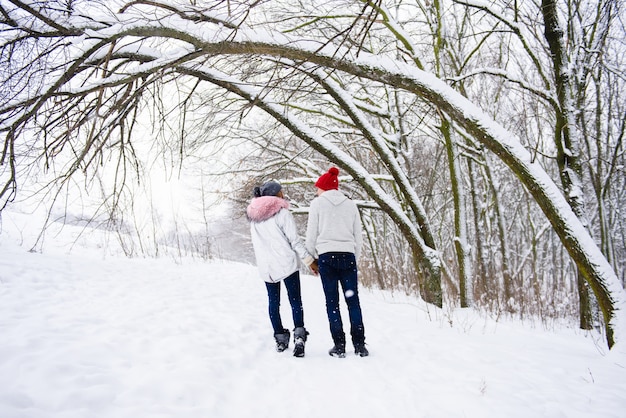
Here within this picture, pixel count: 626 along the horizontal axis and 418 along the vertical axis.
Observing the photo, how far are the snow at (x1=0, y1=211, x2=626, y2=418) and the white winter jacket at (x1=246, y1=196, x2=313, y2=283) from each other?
0.82m

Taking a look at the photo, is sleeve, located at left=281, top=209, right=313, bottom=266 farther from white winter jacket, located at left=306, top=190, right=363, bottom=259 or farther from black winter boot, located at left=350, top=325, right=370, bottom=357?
black winter boot, located at left=350, top=325, right=370, bottom=357

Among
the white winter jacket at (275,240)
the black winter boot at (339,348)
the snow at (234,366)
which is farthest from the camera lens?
the white winter jacket at (275,240)

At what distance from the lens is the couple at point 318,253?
10.5ft

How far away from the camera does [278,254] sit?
10.7ft

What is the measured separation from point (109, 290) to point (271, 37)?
12.2 ft

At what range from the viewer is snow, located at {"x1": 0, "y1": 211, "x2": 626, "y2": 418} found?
2.07 m

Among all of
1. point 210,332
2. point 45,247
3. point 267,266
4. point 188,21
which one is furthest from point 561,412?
point 45,247

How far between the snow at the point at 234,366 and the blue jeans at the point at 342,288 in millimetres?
245

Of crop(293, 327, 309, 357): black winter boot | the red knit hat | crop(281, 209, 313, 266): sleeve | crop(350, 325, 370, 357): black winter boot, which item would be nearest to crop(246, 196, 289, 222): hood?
crop(281, 209, 313, 266): sleeve

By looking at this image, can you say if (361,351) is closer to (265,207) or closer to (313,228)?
(313,228)

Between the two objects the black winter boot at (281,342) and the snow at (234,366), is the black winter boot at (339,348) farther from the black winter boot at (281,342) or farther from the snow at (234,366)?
the black winter boot at (281,342)

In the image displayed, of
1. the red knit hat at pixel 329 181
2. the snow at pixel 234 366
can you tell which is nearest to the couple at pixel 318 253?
the red knit hat at pixel 329 181

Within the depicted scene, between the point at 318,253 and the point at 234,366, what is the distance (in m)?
1.23

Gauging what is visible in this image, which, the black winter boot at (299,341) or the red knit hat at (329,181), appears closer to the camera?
the black winter boot at (299,341)
